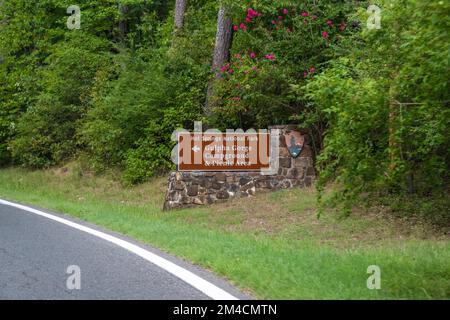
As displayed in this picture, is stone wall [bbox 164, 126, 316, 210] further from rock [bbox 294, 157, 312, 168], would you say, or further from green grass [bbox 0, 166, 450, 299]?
green grass [bbox 0, 166, 450, 299]

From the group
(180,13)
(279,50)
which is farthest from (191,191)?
(180,13)

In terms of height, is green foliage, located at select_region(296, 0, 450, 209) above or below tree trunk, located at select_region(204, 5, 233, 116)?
below

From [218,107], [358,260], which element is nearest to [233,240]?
[358,260]

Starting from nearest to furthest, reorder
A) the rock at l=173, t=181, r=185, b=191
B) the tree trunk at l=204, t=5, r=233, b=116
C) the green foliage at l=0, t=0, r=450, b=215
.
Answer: the green foliage at l=0, t=0, r=450, b=215
the rock at l=173, t=181, r=185, b=191
the tree trunk at l=204, t=5, r=233, b=116

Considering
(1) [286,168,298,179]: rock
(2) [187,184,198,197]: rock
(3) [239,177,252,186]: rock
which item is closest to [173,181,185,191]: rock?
(2) [187,184,198,197]: rock

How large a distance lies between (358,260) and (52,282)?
386cm

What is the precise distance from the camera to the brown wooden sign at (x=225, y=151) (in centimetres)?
1475

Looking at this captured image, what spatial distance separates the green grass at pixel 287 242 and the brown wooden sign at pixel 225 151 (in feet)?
3.27

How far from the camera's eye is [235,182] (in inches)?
578

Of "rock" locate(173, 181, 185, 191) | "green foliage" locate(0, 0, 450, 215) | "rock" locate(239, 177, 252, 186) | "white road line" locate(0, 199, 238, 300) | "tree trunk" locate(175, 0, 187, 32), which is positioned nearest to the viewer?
"white road line" locate(0, 199, 238, 300)

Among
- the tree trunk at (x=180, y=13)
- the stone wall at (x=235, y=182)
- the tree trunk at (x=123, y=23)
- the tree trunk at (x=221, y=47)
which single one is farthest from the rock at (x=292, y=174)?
the tree trunk at (x=123, y=23)

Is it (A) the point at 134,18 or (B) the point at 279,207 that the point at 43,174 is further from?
(B) the point at 279,207

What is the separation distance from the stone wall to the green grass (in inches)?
18.6

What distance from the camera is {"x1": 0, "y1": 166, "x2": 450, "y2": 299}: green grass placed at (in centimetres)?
661
